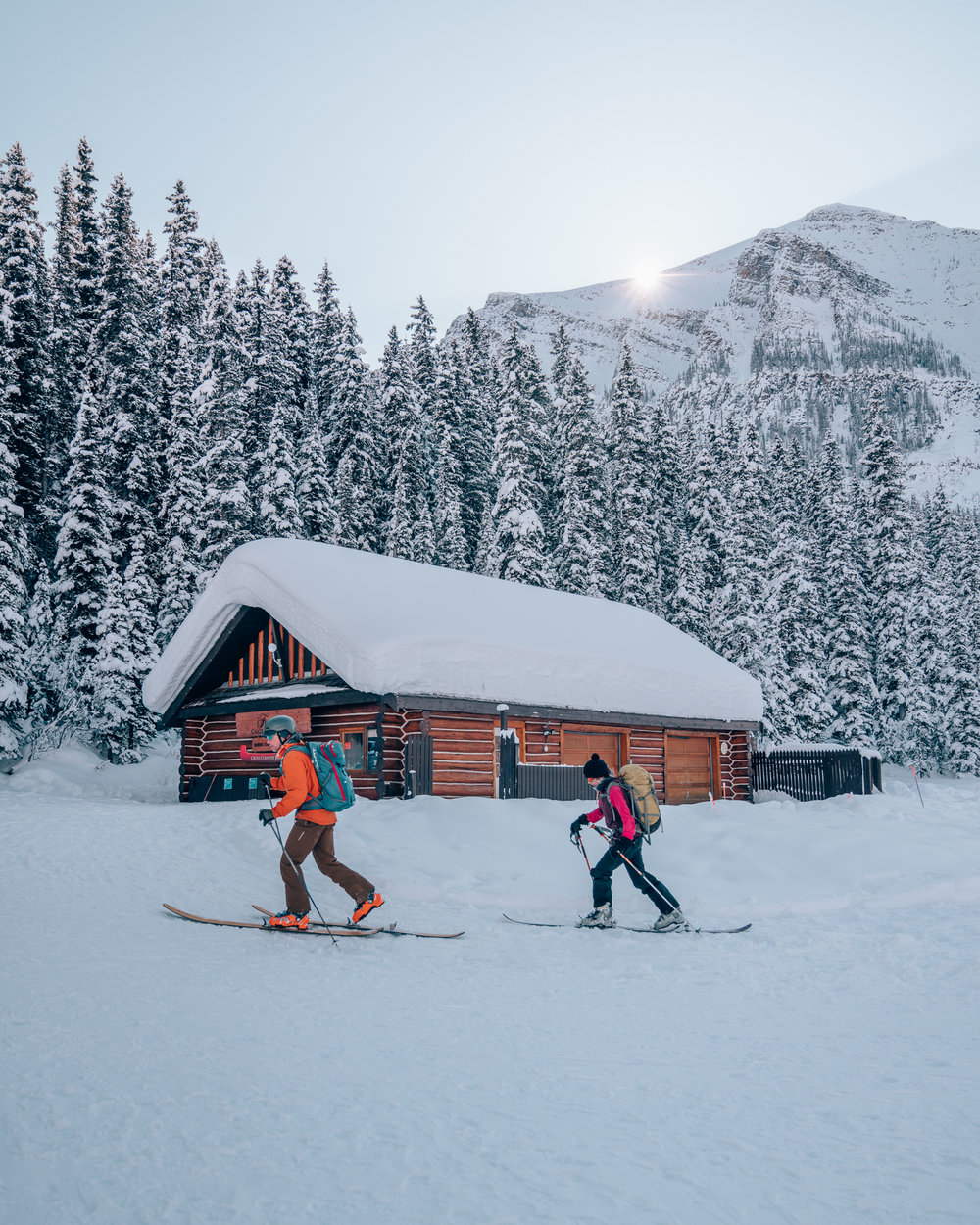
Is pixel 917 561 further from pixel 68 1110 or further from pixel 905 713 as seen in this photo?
pixel 68 1110

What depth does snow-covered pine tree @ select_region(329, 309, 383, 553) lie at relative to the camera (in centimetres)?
3484

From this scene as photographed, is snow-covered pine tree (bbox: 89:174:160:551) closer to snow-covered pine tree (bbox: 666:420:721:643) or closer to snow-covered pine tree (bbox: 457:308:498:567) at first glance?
Result: snow-covered pine tree (bbox: 457:308:498:567)

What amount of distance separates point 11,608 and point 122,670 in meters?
3.64

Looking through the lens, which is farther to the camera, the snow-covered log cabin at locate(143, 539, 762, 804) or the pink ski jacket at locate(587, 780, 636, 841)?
the snow-covered log cabin at locate(143, 539, 762, 804)

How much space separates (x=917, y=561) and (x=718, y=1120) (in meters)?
36.7

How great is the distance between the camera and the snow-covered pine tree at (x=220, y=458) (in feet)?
90.4

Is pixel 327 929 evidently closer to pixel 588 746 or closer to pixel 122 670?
pixel 588 746

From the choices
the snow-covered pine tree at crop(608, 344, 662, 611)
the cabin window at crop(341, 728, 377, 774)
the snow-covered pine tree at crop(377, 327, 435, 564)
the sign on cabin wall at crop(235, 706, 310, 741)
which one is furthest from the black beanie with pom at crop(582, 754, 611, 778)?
the snow-covered pine tree at crop(608, 344, 662, 611)

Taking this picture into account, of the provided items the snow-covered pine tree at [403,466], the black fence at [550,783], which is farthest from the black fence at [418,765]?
the snow-covered pine tree at [403,466]

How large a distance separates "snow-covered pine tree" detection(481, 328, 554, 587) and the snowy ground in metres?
21.9

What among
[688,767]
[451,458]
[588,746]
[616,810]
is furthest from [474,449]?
[616,810]

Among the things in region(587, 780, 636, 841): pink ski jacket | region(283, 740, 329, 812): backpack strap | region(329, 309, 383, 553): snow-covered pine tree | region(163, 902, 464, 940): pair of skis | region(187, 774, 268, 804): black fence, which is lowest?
region(163, 902, 464, 940): pair of skis

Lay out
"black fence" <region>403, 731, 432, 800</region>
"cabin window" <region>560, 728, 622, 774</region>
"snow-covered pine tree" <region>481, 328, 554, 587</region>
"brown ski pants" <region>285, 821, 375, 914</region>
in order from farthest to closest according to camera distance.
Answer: "snow-covered pine tree" <region>481, 328, 554, 587</region>, "cabin window" <region>560, 728, 622, 774</region>, "black fence" <region>403, 731, 432, 800</region>, "brown ski pants" <region>285, 821, 375, 914</region>

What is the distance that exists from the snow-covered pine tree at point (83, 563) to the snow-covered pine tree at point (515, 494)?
13.3m
